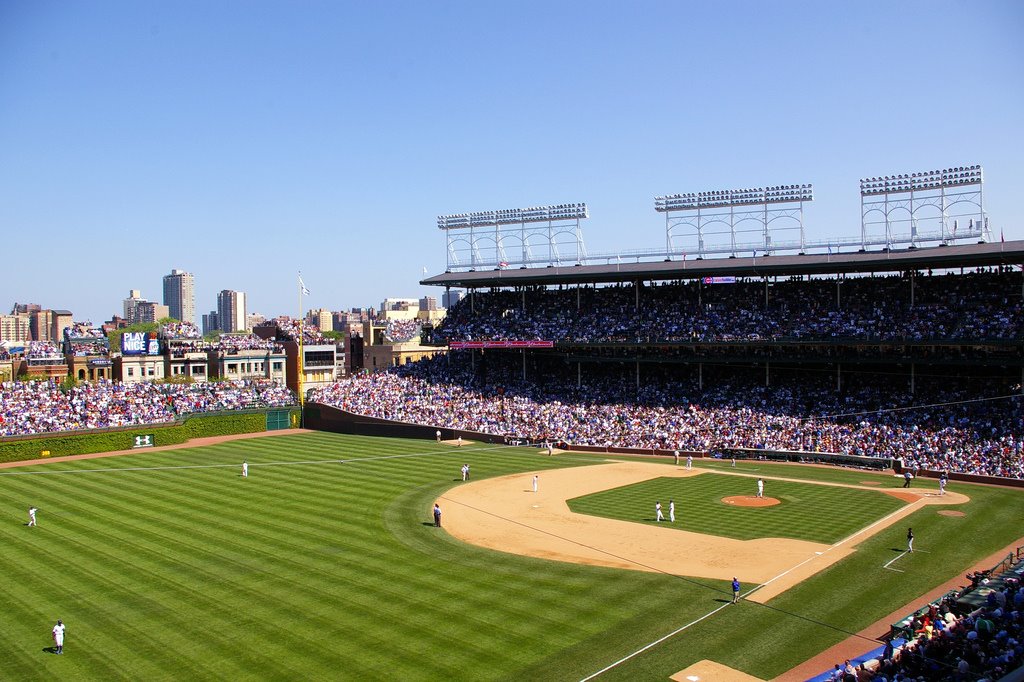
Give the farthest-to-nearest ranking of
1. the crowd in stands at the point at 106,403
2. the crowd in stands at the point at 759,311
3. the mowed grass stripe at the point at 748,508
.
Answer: the crowd in stands at the point at 106,403, the crowd in stands at the point at 759,311, the mowed grass stripe at the point at 748,508

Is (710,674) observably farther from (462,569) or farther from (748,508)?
(748,508)

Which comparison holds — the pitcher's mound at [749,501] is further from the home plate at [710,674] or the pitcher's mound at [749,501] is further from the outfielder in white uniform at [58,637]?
the outfielder in white uniform at [58,637]

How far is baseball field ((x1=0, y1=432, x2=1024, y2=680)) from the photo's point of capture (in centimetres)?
1964

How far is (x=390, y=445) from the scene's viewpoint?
186 feet

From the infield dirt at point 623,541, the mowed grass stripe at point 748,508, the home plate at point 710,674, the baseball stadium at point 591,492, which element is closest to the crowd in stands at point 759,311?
the baseball stadium at point 591,492

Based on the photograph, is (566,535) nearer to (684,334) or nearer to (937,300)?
(684,334)

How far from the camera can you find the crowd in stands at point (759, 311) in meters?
50.5

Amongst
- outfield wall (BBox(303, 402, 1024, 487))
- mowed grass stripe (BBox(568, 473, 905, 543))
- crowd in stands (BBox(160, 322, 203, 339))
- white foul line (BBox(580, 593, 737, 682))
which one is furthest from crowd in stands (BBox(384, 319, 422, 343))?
white foul line (BBox(580, 593, 737, 682))

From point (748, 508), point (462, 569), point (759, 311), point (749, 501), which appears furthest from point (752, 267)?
point (462, 569)

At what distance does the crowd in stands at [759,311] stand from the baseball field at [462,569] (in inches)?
522

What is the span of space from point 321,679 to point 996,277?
167 ft

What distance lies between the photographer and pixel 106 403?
192ft

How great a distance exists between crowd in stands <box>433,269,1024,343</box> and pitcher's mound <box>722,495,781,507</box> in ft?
64.2

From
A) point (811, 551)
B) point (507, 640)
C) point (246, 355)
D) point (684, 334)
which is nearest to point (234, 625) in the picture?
point (507, 640)
